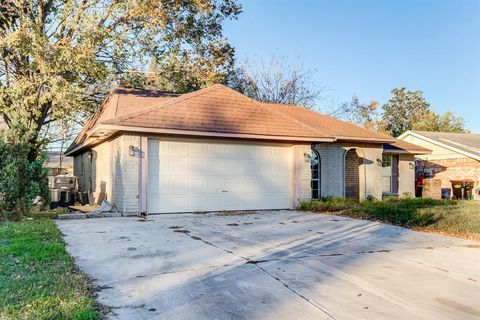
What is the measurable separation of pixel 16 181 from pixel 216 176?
17.7 ft

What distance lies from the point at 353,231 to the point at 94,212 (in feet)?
23.3

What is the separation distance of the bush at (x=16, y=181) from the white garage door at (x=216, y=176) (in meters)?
2.98

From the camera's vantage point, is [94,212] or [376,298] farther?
[94,212]

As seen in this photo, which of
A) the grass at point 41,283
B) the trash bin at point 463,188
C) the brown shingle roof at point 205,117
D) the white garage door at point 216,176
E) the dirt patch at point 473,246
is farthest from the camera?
the trash bin at point 463,188

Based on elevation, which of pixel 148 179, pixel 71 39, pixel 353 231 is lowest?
pixel 353 231

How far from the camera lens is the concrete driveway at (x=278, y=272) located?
365 centimetres

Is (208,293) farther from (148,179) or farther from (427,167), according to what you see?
(427,167)

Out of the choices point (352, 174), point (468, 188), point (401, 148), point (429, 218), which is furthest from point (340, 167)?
point (468, 188)

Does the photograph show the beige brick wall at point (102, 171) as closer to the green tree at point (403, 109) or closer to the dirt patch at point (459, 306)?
the dirt patch at point (459, 306)

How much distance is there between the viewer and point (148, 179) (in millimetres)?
11000

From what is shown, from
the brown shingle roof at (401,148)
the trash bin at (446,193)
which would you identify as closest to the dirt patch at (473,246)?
the brown shingle roof at (401,148)

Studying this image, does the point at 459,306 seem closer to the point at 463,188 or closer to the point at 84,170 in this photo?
the point at 84,170

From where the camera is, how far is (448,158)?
22641mm

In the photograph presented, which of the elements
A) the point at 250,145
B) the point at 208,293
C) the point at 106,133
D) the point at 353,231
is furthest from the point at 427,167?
the point at 208,293
